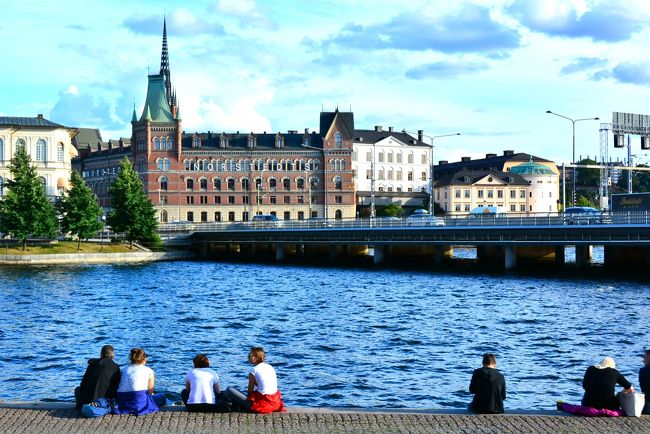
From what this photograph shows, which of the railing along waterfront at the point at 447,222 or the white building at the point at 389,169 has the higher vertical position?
the white building at the point at 389,169

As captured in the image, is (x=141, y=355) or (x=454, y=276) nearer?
(x=141, y=355)

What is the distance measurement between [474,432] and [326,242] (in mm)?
84726

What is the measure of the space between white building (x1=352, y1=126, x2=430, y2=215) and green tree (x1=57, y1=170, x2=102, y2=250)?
7833 centimetres

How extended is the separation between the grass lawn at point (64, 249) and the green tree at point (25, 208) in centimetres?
130

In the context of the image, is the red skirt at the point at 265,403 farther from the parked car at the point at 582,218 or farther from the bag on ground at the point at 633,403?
the parked car at the point at 582,218

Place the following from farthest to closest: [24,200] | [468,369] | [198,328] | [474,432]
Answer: [24,200]
[198,328]
[468,369]
[474,432]

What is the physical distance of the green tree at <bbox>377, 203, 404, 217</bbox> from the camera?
172250 millimetres

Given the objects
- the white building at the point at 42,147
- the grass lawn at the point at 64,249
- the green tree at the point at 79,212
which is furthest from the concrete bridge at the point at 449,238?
the white building at the point at 42,147

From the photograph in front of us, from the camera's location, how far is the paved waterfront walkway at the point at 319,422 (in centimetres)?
2086

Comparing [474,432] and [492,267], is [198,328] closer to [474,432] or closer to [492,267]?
[474,432]

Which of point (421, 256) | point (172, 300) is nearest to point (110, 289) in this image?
point (172, 300)

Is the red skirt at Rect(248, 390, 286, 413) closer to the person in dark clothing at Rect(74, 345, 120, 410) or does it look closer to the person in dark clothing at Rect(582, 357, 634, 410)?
the person in dark clothing at Rect(74, 345, 120, 410)

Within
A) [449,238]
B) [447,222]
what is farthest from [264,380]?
[447,222]

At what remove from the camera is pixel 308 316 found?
178 feet
